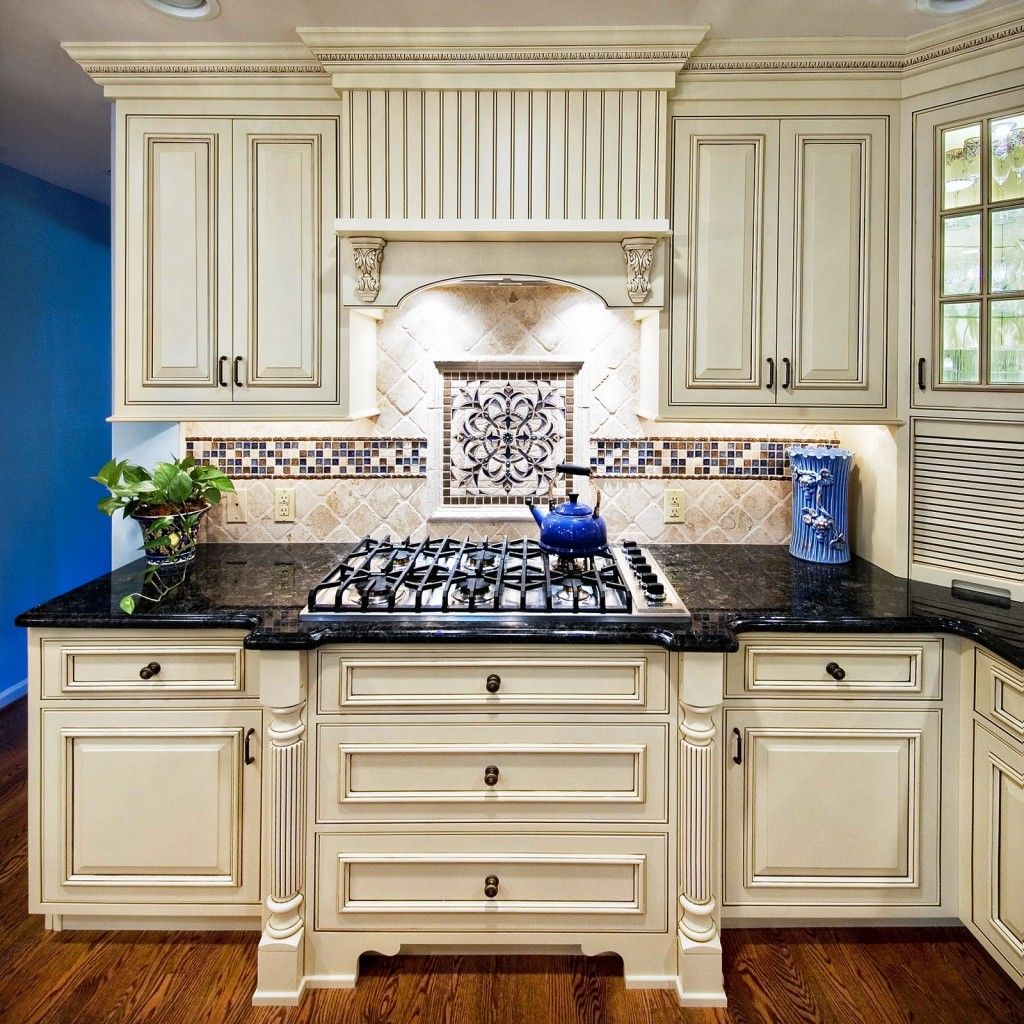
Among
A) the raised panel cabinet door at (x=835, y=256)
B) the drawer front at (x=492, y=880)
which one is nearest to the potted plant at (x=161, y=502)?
the drawer front at (x=492, y=880)

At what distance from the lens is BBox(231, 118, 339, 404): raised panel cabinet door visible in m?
2.24

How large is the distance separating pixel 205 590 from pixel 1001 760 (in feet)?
6.76

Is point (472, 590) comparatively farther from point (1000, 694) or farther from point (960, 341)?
point (960, 341)

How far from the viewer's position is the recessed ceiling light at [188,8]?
1990 mm

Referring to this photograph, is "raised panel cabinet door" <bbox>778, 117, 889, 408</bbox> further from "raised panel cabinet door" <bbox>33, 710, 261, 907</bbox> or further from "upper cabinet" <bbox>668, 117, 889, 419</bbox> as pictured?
"raised panel cabinet door" <bbox>33, 710, 261, 907</bbox>

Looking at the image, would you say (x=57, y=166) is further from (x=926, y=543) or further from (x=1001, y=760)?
(x=1001, y=760)

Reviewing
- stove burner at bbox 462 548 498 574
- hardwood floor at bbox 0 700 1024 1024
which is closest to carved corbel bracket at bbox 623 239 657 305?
stove burner at bbox 462 548 498 574

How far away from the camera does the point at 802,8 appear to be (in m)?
2.00

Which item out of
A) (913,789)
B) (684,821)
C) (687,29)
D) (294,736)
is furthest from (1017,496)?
(294,736)

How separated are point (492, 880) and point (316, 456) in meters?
1.45

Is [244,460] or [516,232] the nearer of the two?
[516,232]

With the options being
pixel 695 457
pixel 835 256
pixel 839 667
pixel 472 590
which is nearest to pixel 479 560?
pixel 472 590

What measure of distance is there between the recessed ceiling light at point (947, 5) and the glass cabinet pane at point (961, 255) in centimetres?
51

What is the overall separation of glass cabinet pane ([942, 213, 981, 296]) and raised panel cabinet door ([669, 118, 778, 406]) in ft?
1.50
